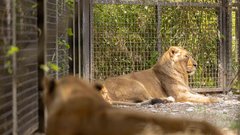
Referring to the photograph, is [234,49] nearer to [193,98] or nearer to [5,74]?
[193,98]

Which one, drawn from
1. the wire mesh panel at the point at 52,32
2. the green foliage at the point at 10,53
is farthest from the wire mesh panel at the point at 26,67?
the wire mesh panel at the point at 52,32

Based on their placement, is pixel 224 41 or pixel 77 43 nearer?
pixel 77 43

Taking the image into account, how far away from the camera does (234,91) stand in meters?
13.2

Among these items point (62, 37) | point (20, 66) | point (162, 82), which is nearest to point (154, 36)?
point (162, 82)

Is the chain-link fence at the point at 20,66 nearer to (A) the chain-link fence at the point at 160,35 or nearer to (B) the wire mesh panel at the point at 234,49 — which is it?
(A) the chain-link fence at the point at 160,35

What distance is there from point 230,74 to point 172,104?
8.58 ft

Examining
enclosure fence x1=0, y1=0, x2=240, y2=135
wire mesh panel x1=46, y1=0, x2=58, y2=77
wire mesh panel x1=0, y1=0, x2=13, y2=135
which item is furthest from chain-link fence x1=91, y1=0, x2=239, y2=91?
wire mesh panel x1=0, y1=0, x2=13, y2=135

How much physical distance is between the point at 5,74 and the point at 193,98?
24.9 ft

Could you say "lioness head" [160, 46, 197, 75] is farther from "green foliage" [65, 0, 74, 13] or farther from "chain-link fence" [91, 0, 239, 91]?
"green foliage" [65, 0, 74, 13]

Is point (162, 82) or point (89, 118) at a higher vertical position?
point (89, 118)

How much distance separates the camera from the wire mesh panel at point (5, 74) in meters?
4.32

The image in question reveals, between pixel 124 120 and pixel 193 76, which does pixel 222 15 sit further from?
pixel 124 120

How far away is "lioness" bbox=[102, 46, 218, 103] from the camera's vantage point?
459 inches

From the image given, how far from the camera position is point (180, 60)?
12484 millimetres
